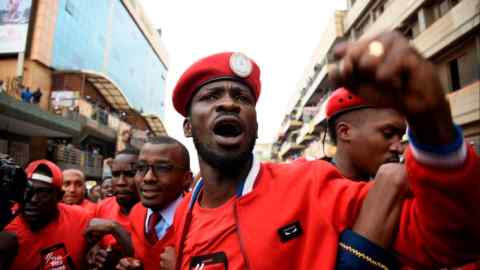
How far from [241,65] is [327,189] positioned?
33.7 inches

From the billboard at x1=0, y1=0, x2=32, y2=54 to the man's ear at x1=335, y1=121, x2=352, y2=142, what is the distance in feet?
80.5

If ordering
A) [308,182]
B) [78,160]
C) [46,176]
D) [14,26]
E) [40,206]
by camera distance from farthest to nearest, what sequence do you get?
1. [14,26]
2. [78,160]
3. [46,176]
4. [40,206]
5. [308,182]

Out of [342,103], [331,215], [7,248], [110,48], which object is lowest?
[7,248]

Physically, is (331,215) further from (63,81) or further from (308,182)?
(63,81)

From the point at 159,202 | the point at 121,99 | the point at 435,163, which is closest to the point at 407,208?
the point at 435,163

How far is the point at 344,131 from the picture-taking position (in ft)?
6.84

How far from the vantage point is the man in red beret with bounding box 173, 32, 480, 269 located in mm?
807

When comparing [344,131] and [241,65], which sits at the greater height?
[241,65]

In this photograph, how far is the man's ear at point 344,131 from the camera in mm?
2051

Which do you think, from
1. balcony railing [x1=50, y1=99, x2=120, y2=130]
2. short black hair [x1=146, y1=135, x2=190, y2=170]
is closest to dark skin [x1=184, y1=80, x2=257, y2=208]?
short black hair [x1=146, y1=135, x2=190, y2=170]

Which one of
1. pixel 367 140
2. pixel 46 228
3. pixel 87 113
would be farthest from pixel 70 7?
pixel 367 140

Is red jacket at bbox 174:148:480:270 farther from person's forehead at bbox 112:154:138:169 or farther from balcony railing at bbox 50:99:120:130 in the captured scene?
balcony railing at bbox 50:99:120:130

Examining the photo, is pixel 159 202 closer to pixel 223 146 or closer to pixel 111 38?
pixel 223 146

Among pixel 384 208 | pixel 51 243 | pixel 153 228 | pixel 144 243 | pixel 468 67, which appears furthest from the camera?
pixel 468 67
